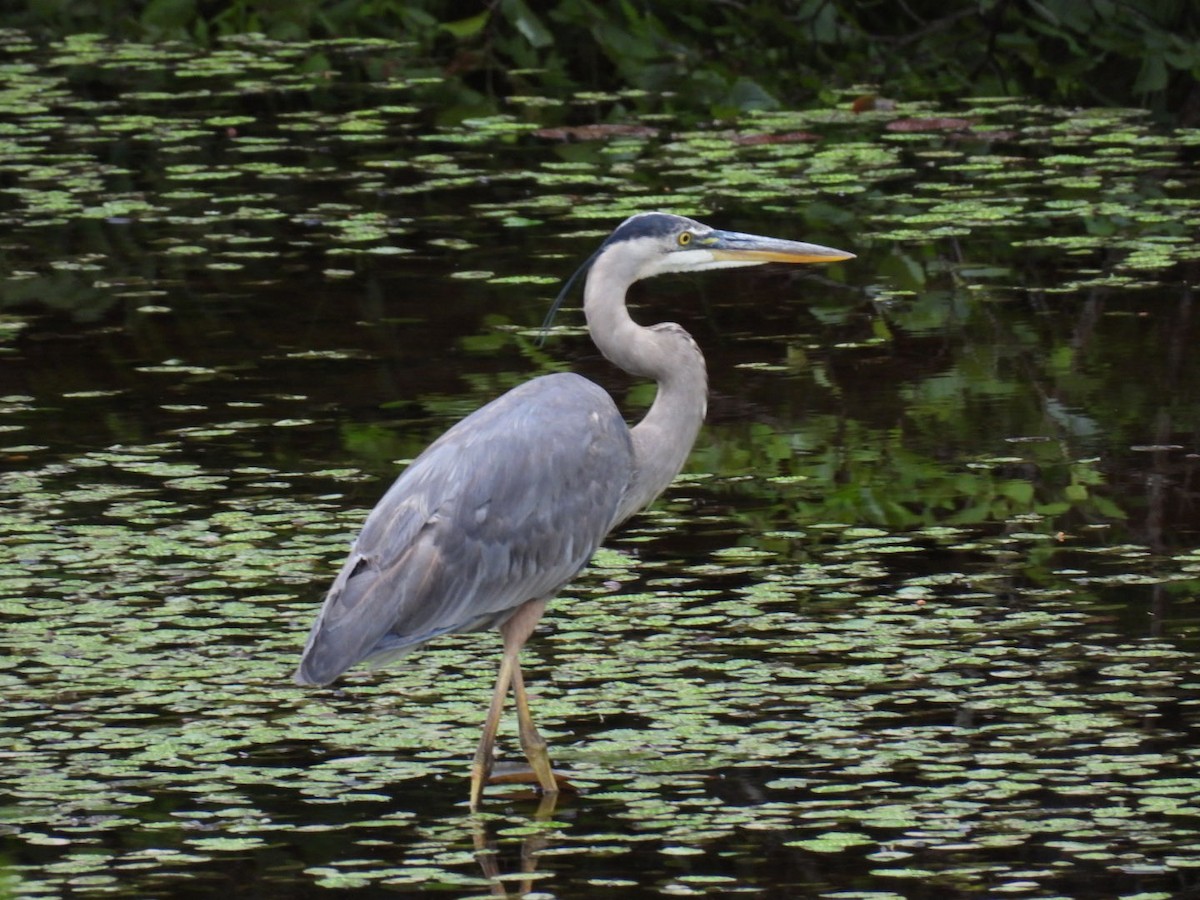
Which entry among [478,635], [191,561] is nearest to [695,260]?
[478,635]

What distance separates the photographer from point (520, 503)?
5.23 metres

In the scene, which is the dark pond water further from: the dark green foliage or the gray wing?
the dark green foliage

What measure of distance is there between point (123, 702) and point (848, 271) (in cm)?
499

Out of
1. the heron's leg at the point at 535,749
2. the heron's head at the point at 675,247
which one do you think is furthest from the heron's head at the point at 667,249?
the heron's leg at the point at 535,749

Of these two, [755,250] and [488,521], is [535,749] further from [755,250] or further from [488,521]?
[755,250]

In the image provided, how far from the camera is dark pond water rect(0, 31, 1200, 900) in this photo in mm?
4633

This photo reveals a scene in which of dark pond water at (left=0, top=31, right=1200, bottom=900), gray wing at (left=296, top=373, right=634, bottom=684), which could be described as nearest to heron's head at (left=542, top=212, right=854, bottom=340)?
gray wing at (left=296, top=373, right=634, bottom=684)

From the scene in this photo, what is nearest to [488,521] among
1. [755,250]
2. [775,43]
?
[755,250]

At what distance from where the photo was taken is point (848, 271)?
378 inches

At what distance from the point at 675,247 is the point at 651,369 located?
328 millimetres

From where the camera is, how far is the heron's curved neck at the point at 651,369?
5.53 metres

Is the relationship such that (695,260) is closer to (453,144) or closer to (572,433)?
(572,433)

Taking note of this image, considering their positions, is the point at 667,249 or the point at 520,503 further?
the point at 667,249

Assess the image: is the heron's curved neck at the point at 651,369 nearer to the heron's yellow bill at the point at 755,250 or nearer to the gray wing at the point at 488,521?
the gray wing at the point at 488,521
